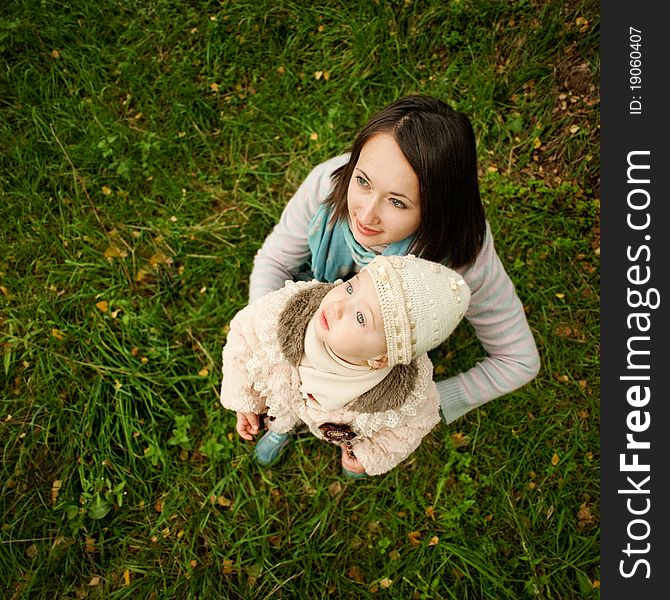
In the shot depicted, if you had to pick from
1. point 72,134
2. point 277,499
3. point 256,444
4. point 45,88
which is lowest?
point 277,499

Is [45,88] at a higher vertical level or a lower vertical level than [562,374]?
higher

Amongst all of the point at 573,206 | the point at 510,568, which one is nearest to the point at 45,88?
the point at 573,206

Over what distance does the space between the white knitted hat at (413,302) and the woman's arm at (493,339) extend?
0.63 m

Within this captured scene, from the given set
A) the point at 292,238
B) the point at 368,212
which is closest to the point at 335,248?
the point at 292,238

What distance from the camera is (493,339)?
2838 mm

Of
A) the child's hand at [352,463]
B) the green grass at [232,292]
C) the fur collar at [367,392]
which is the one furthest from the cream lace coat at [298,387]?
the green grass at [232,292]

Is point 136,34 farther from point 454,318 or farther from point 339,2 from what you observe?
point 454,318

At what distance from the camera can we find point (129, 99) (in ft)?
14.0

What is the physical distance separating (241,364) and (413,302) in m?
0.97

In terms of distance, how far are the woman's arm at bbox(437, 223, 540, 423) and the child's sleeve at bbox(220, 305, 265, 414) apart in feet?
3.55

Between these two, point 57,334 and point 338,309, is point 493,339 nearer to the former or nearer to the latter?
point 338,309

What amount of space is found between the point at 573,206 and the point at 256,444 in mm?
3060

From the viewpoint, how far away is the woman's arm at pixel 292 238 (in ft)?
9.04

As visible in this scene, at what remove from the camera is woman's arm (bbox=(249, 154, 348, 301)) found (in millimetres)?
2756
